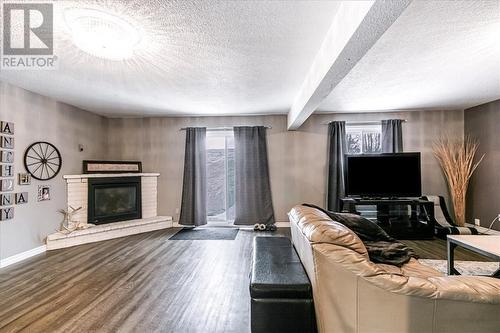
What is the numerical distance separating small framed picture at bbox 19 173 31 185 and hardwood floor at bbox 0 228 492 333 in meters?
1.14

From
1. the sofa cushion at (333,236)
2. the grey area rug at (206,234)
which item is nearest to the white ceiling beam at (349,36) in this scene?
the sofa cushion at (333,236)

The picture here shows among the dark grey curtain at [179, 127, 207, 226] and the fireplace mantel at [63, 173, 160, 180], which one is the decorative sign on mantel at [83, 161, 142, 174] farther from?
the dark grey curtain at [179, 127, 207, 226]

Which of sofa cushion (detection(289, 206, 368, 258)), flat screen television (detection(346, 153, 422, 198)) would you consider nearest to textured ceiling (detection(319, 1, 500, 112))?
flat screen television (detection(346, 153, 422, 198))

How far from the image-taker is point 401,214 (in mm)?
4973

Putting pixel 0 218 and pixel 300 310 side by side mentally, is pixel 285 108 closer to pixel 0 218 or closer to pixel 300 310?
pixel 300 310

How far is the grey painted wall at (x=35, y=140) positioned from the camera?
3687 mm

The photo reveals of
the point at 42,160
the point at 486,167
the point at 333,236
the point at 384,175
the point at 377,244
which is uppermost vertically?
the point at 42,160

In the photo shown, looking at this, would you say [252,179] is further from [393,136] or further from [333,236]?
[333,236]

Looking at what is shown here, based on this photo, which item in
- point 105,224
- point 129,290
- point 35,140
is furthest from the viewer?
point 105,224

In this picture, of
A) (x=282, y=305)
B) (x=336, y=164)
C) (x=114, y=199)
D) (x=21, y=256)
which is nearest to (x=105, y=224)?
(x=114, y=199)

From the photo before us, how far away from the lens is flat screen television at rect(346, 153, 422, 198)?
482 cm

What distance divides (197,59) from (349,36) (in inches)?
65.7

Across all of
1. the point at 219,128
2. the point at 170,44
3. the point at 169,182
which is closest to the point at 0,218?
the point at 169,182

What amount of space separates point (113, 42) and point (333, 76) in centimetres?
203
